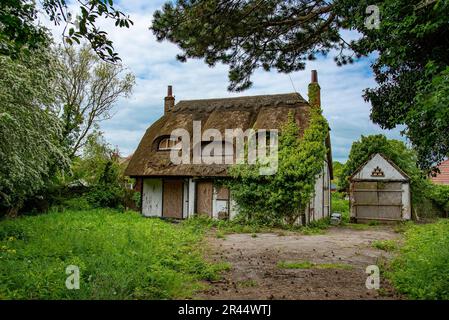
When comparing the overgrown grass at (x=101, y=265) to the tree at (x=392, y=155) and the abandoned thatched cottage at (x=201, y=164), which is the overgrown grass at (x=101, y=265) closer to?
the abandoned thatched cottage at (x=201, y=164)

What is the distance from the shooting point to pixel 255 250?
32.5 ft

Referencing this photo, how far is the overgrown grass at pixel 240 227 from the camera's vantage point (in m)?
14.8

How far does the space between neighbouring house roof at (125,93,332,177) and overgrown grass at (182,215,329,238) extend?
2.26m

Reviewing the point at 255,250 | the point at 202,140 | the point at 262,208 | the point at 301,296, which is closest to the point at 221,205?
the point at 262,208

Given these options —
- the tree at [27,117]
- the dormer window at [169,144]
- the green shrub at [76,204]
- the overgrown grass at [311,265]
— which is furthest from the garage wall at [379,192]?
the tree at [27,117]

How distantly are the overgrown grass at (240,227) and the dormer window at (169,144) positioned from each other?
4276 mm

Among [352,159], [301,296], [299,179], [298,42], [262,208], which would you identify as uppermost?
[298,42]

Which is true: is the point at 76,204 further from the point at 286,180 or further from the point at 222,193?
the point at 286,180

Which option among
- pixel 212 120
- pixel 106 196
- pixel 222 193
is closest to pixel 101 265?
pixel 222 193

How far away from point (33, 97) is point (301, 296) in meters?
8.63

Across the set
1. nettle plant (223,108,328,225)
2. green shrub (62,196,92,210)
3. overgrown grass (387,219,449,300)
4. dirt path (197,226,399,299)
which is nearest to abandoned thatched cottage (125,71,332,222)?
nettle plant (223,108,328,225)

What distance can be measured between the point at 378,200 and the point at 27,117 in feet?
55.5
